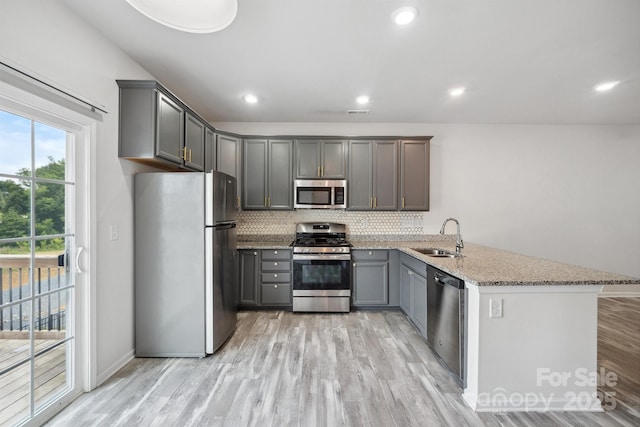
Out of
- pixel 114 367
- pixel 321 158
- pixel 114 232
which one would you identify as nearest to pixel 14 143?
pixel 114 232

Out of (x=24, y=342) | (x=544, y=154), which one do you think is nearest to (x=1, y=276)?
(x=24, y=342)

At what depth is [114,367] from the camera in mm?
2133

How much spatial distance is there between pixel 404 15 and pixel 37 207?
2.72 meters

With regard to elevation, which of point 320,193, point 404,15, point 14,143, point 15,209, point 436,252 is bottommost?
point 436,252

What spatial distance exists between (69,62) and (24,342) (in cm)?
→ 184

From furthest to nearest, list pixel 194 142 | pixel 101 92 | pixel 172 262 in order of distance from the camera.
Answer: pixel 194 142
pixel 172 262
pixel 101 92

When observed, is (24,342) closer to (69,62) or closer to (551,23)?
(69,62)

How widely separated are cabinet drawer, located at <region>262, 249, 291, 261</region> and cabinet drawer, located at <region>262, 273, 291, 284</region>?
8.8 inches

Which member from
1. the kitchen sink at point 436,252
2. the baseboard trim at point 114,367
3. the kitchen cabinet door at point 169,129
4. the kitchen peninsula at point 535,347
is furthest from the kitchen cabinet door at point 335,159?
the baseboard trim at point 114,367

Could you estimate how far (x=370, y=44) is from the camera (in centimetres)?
207

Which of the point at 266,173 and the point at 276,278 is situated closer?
the point at 276,278

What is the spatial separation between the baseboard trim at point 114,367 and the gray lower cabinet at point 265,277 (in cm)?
138

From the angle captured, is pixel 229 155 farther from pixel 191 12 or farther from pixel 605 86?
pixel 605 86

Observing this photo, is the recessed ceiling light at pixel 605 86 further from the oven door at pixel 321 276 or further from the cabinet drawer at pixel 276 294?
the cabinet drawer at pixel 276 294
